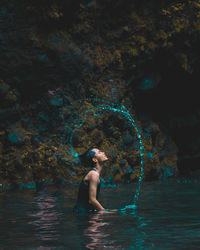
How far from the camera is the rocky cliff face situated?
18.4 metres

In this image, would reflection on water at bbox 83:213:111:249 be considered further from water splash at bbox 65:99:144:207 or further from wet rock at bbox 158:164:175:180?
wet rock at bbox 158:164:175:180

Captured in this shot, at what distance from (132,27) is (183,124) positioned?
629 centimetres

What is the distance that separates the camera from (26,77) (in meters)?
19.6

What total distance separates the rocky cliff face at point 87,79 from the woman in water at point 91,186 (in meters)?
9.67

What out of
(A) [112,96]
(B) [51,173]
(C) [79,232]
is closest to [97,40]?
(A) [112,96]

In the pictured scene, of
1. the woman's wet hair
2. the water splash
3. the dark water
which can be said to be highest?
the water splash

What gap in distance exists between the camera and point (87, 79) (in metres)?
20.6

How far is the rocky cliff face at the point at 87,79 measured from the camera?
60.3 ft

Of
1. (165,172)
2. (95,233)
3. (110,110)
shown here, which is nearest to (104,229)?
(95,233)

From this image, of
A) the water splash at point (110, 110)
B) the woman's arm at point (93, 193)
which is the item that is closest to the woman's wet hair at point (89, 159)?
the woman's arm at point (93, 193)

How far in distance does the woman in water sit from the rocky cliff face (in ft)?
31.7

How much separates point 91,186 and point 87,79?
524 inches

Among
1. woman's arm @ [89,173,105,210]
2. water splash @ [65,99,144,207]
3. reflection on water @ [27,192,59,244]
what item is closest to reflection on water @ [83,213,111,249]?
woman's arm @ [89,173,105,210]

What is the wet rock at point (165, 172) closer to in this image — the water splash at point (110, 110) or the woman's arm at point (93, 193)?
the water splash at point (110, 110)
